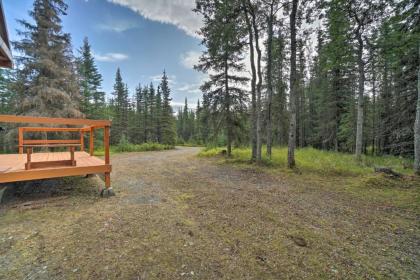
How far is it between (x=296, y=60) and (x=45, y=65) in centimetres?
1372

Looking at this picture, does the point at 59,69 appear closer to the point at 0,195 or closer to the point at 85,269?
the point at 0,195

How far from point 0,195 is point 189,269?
4.88m

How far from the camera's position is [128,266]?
215 cm

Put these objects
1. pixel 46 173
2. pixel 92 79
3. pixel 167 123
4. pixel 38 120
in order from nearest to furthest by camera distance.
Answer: pixel 38 120 → pixel 46 173 → pixel 92 79 → pixel 167 123

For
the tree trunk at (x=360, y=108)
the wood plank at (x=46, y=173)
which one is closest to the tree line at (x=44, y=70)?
the wood plank at (x=46, y=173)

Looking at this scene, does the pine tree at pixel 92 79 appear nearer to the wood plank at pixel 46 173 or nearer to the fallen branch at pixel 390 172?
the wood plank at pixel 46 173

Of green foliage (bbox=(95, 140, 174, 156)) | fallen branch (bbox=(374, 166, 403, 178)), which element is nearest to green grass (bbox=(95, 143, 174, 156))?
green foliage (bbox=(95, 140, 174, 156))

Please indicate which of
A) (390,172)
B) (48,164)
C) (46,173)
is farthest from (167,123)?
(390,172)

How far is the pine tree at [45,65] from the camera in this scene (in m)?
10.3

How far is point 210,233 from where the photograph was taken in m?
2.91

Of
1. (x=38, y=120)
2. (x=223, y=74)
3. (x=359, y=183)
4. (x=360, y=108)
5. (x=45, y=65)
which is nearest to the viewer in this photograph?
(x=38, y=120)

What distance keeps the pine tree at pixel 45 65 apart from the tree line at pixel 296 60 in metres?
8.19

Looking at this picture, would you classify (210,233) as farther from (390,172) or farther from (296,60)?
(296,60)

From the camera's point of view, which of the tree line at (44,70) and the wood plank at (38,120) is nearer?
the wood plank at (38,120)
